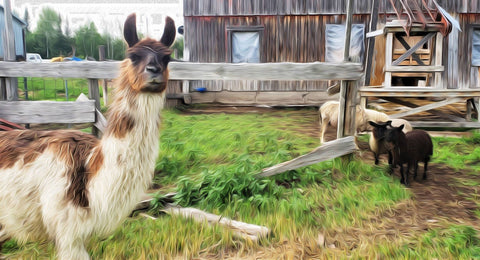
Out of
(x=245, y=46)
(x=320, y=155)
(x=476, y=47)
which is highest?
(x=245, y=46)

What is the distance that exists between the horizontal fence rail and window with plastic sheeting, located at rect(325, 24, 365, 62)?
29.4 feet

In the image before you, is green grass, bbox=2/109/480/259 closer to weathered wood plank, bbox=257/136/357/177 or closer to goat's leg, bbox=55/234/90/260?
weathered wood plank, bbox=257/136/357/177

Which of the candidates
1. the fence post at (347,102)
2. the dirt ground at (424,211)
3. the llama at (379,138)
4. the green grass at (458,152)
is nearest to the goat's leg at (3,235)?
the dirt ground at (424,211)

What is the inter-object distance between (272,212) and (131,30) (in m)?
2.54

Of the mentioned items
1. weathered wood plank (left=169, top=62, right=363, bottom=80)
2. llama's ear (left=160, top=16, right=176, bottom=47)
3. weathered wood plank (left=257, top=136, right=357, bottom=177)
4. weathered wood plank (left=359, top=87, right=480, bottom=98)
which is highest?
llama's ear (left=160, top=16, right=176, bottom=47)

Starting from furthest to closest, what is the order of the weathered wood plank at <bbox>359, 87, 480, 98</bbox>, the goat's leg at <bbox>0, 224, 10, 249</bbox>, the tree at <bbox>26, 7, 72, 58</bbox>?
the tree at <bbox>26, 7, 72, 58</bbox> → the weathered wood plank at <bbox>359, 87, 480, 98</bbox> → the goat's leg at <bbox>0, 224, 10, 249</bbox>

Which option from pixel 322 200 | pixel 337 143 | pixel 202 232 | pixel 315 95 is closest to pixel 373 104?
pixel 315 95

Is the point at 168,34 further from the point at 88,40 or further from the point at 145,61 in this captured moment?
the point at 88,40

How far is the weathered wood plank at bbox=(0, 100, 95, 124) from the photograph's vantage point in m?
4.88

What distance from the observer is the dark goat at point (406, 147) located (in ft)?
17.0

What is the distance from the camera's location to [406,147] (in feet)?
17.3

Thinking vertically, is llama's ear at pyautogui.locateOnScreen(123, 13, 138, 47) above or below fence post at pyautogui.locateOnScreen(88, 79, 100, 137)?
above

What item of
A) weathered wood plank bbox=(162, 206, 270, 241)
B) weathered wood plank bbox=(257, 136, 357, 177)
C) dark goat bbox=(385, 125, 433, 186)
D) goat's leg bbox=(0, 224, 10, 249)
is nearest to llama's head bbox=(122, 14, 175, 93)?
goat's leg bbox=(0, 224, 10, 249)

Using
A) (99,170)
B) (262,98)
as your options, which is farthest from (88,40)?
(99,170)
